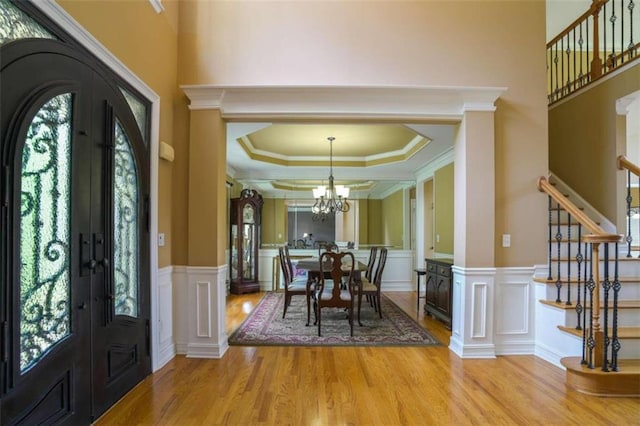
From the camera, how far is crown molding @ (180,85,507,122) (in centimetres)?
316

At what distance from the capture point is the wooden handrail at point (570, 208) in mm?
2598

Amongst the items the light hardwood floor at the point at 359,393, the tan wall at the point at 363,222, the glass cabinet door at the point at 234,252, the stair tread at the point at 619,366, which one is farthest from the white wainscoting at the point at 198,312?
the tan wall at the point at 363,222

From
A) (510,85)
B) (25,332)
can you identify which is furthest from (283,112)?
(25,332)

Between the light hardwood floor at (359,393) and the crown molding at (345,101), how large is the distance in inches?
90.8

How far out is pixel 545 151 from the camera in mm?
3283

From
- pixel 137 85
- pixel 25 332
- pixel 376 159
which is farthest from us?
pixel 376 159

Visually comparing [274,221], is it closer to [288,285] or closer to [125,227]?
[288,285]

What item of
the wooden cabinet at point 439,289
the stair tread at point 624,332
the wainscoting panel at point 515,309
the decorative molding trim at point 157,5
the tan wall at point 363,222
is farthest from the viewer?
the tan wall at point 363,222

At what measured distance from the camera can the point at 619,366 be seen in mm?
2494

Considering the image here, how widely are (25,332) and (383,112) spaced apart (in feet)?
10.1

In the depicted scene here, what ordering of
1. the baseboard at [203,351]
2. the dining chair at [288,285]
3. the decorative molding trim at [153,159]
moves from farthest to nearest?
the dining chair at [288,285]
the baseboard at [203,351]
the decorative molding trim at [153,159]

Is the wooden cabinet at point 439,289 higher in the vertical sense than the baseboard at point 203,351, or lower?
higher

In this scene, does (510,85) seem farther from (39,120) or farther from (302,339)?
(39,120)

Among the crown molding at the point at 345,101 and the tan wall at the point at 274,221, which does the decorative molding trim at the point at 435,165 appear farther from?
the tan wall at the point at 274,221
